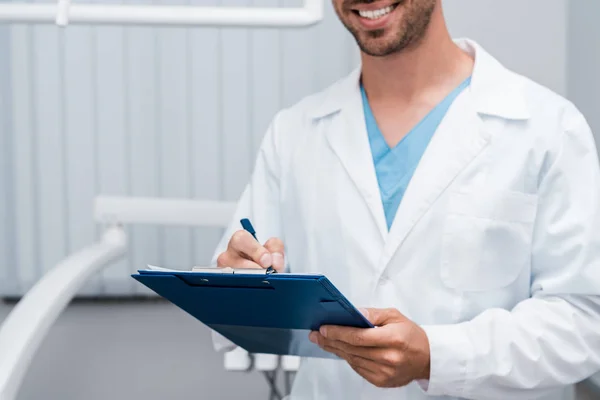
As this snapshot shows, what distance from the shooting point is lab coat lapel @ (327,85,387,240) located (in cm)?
Answer: 116

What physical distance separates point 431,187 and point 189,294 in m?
0.39

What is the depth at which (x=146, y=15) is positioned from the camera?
1.07 metres

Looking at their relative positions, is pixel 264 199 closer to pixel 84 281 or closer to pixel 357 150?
pixel 357 150

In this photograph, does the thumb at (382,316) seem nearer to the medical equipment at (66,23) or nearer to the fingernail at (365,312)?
the fingernail at (365,312)

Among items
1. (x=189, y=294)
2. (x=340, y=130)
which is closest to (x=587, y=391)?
(x=340, y=130)

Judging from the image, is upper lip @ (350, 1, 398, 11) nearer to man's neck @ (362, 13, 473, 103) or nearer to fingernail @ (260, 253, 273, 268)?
man's neck @ (362, 13, 473, 103)

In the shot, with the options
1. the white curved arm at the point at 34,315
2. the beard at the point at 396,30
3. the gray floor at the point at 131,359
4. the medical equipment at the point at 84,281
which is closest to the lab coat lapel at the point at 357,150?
the beard at the point at 396,30

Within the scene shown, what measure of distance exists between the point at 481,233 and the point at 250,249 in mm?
332

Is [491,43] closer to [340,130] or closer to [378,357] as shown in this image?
[340,130]

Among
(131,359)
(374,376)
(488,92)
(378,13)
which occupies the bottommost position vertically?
(131,359)

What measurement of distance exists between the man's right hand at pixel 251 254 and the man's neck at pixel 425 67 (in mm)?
351

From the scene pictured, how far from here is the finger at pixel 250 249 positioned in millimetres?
1001

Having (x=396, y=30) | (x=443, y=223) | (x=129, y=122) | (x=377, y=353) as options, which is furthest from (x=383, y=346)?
(x=129, y=122)

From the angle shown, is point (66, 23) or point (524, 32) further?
point (524, 32)
